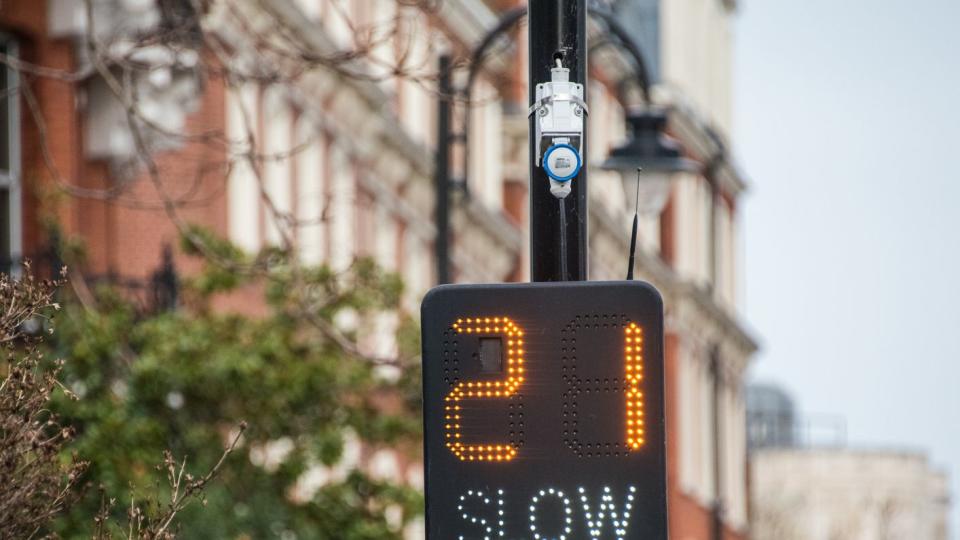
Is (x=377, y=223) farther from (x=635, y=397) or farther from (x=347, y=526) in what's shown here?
(x=635, y=397)

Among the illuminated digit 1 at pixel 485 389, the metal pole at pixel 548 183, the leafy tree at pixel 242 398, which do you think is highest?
the metal pole at pixel 548 183

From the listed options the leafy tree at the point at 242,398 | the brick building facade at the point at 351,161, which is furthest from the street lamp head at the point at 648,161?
the leafy tree at the point at 242,398

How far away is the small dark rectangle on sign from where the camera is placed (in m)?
6.43

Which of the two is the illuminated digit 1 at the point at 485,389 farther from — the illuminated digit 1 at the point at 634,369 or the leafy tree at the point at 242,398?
the leafy tree at the point at 242,398

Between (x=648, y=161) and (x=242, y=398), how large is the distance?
362 centimetres

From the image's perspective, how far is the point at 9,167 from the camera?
20.8 metres

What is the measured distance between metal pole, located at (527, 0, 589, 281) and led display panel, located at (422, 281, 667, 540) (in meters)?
0.92

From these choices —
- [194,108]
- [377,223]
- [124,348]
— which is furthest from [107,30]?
[377,223]

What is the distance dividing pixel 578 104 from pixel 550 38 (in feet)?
0.94

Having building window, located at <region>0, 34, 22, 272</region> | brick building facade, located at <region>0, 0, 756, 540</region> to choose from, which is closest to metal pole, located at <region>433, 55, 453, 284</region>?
brick building facade, located at <region>0, 0, 756, 540</region>

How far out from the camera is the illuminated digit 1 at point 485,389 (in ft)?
21.0

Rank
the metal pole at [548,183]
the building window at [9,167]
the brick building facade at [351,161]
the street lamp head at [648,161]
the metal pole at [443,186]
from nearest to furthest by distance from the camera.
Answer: the metal pole at [548,183], the metal pole at [443,186], the street lamp head at [648,161], the brick building facade at [351,161], the building window at [9,167]

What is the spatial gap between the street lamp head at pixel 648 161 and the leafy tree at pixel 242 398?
7.08ft

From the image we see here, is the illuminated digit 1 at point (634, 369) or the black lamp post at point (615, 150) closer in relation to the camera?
the illuminated digit 1 at point (634, 369)
